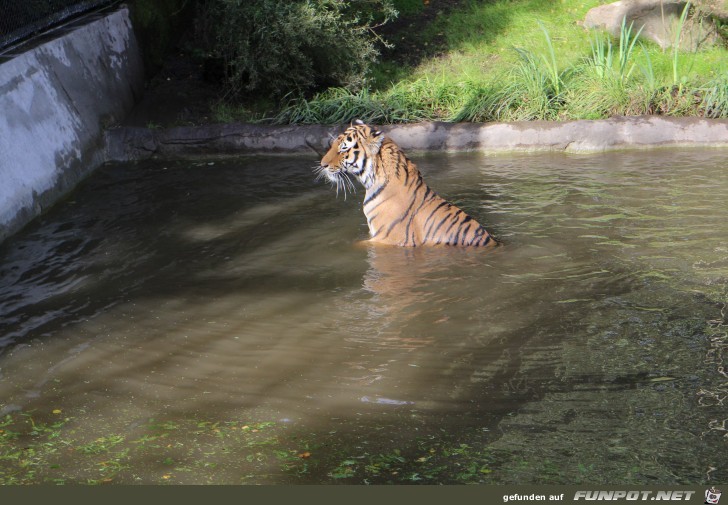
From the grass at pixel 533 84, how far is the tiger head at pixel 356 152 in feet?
10.7

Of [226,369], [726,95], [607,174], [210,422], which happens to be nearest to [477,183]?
[607,174]

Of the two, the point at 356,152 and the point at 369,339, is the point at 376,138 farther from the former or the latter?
the point at 369,339

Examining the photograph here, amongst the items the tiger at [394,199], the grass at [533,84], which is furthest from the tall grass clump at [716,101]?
the tiger at [394,199]

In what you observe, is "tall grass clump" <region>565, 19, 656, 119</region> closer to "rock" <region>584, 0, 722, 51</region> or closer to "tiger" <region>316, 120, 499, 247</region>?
"rock" <region>584, 0, 722, 51</region>

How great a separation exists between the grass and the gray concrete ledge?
0.38 metres

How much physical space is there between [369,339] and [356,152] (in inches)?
81.1

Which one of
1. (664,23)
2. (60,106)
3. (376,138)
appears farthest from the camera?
(664,23)

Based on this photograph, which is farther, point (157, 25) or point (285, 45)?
point (157, 25)

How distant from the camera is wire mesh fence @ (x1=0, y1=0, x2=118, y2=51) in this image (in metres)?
9.29

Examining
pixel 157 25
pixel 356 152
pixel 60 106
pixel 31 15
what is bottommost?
pixel 356 152

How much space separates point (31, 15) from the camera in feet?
32.2

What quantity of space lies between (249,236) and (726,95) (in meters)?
5.48

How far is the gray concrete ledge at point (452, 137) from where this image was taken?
927 cm

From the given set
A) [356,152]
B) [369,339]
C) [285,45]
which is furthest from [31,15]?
[369,339]
